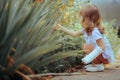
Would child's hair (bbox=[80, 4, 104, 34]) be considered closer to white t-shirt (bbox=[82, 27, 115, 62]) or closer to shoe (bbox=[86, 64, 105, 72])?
white t-shirt (bbox=[82, 27, 115, 62])

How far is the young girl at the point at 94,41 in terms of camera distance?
20.4ft

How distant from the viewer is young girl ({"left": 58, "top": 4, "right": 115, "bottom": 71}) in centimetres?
622

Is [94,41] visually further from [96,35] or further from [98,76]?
[98,76]

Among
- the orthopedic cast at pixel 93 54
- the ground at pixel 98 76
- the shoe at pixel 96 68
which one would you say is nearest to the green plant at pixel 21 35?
the ground at pixel 98 76

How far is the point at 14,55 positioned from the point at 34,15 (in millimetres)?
521

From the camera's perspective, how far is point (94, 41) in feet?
20.7

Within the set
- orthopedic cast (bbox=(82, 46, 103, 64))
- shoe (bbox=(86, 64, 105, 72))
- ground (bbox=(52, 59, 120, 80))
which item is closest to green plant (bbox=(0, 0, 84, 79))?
ground (bbox=(52, 59, 120, 80))

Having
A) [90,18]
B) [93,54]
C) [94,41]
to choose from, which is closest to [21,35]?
[93,54]

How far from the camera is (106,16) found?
13812mm

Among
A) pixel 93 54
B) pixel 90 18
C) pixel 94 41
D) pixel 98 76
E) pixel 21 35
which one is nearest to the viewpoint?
pixel 21 35

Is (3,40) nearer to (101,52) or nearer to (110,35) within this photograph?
(101,52)

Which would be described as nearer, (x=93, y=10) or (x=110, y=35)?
(x=93, y=10)

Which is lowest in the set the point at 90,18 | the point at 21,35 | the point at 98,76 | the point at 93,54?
the point at 98,76

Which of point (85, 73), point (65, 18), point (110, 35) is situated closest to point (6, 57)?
point (85, 73)
